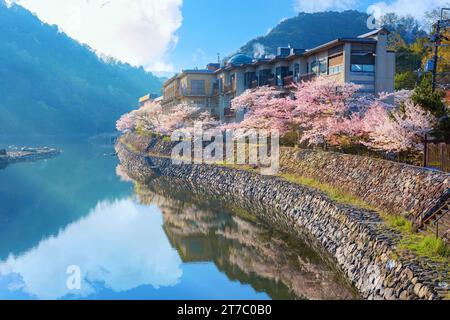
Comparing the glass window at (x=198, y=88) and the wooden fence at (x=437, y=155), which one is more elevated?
the glass window at (x=198, y=88)

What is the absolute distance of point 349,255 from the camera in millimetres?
13445

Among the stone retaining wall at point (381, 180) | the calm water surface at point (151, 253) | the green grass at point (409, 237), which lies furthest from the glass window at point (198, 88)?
the green grass at point (409, 237)

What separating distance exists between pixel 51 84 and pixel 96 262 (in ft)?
463

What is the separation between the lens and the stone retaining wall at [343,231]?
31.8 feet

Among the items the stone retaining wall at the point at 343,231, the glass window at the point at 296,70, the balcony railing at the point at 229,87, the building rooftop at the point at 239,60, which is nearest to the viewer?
the stone retaining wall at the point at 343,231

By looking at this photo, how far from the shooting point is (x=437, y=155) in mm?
16000

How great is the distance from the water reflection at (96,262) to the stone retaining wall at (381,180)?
7.99m

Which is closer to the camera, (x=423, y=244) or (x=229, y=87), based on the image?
(x=423, y=244)

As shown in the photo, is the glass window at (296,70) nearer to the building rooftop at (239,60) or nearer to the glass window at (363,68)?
the glass window at (363,68)

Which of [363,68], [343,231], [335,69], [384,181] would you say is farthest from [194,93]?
[343,231]

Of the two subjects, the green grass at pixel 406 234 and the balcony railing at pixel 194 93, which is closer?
the green grass at pixel 406 234

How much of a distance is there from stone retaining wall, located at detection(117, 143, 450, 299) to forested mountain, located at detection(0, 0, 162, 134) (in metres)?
108

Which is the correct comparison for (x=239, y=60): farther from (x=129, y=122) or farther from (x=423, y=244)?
(x=129, y=122)
